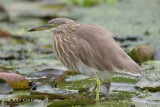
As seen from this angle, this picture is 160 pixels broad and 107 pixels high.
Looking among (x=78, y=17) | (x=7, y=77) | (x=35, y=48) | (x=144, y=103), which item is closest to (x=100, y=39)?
(x=144, y=103)

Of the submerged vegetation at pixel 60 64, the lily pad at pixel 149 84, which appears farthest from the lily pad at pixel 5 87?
the lily pad at pixel 149 84

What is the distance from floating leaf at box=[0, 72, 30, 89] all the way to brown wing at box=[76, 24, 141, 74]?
0.72m

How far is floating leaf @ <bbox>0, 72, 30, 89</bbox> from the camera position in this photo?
383 cm

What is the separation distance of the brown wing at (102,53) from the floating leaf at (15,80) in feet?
2.37

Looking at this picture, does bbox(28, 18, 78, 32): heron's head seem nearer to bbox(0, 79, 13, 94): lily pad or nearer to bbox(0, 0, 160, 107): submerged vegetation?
bbox(0, 0, 160, 107): submerged vegetation

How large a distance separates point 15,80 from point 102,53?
1061 millimetres

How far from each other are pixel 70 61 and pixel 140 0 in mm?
6619

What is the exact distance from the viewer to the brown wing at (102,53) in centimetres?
362

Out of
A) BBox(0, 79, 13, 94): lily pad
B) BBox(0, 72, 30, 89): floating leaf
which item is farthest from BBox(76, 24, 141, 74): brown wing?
BBox(0, 79, 13, 94): lily pad

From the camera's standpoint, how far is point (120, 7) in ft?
30.3

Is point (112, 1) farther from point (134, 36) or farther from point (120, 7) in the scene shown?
point (134, 36)

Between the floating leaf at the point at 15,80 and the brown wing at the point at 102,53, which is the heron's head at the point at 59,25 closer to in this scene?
the brown wing at the point at 102,53

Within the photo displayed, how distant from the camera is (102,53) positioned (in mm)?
3670

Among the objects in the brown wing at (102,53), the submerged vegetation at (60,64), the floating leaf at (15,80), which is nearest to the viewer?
the submerged vegetation at (60,64)
